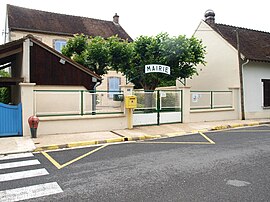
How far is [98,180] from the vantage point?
508 cm

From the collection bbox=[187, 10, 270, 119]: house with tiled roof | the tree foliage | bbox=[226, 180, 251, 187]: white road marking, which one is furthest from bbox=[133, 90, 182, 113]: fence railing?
bbox=[226, 180, 251, 187]: white road marking

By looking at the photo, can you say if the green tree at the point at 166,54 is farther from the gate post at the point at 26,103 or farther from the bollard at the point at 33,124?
the bollard at the point at 33,124

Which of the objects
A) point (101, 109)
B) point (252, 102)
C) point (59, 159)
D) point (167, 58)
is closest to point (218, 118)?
point (252, 102)

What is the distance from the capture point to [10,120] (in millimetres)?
9703

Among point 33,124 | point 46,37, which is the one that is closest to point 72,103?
point 33,124

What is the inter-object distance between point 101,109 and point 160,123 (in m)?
3.33

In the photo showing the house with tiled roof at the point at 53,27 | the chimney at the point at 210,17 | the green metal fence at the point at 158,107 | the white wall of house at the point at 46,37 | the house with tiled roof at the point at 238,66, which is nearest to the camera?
the green metal fence at the point at 158,107

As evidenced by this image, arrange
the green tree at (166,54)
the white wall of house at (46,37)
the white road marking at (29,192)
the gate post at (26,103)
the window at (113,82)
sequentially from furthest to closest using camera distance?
1. the window at (113,82)
2. the white wall of house at (46,37)
3. the green tree at (166,54)
4. the gate post at (26,103)
5. the white road marking at (29,192)

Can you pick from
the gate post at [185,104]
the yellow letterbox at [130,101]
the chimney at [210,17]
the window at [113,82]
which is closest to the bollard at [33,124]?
the yellow letterbox at [130,101]

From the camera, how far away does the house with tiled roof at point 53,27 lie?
22250 mm

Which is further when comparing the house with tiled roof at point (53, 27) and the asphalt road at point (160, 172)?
the house with tiled roof at point (53, 27)

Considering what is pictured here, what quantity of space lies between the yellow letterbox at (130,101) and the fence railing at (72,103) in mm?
590

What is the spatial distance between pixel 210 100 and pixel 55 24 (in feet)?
56.2

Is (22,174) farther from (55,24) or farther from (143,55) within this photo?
(55,24)
